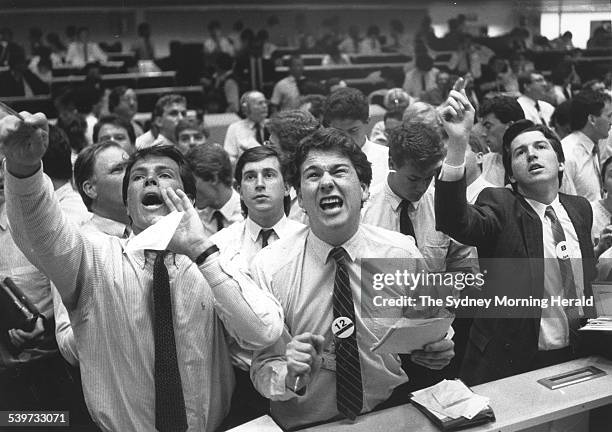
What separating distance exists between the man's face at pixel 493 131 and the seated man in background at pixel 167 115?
205 cm

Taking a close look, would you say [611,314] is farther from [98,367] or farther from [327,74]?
[327,74]

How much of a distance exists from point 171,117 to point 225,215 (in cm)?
150

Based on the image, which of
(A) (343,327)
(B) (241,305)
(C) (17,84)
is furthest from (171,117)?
(B) (241,305)

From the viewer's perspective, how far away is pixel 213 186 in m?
2.59

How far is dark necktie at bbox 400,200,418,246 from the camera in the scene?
1.93m

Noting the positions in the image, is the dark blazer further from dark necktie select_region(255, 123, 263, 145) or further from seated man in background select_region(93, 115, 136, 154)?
dark necktie select_region(255, 123, 263, 145)

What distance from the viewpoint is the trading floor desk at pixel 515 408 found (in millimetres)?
1472

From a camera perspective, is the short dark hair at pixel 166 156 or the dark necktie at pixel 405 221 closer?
the short dark hair at pixel 166 156

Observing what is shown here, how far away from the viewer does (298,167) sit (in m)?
1.67

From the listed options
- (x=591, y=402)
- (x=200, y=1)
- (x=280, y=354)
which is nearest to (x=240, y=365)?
(x=280, y=354)

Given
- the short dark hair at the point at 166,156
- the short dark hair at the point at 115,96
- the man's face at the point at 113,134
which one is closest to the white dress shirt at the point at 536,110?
the short dark hair at the point at 166,156

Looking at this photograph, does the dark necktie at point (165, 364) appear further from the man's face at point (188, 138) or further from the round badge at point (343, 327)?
the man's face at point (188, 138)

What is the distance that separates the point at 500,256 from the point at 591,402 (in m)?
0.43

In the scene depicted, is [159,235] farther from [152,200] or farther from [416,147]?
[416,147]
